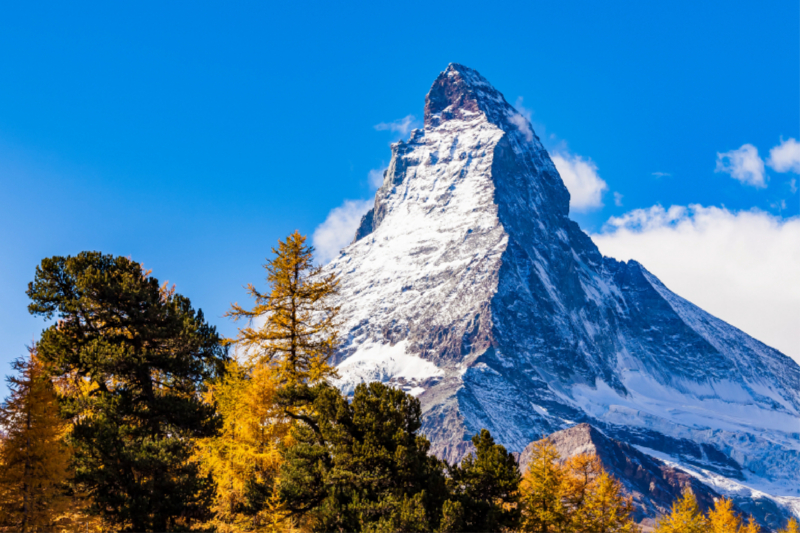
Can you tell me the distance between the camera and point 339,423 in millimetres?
29453

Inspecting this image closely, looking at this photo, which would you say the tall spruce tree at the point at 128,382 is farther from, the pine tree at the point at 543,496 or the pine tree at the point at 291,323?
the pine tree at the point at 543,496

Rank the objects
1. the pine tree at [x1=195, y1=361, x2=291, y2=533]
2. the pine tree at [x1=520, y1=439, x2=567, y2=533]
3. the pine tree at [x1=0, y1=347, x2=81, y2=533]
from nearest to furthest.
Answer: the pine tree at [x1=0, y1=347, x2=81, y2=533], the pine tree at [x1=195, y1=361, x2=291, y2=533], the pine tree at [x1=520, y1=439, x2=567, y2=533]

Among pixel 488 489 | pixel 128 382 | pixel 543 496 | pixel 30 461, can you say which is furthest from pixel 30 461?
pixel 543 496

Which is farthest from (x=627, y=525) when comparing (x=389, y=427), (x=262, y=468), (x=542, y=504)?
(x=262, y=468)

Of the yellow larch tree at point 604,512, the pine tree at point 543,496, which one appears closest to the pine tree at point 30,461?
the pine tree at point 543,496

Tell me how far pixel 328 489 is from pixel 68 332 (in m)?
14.4

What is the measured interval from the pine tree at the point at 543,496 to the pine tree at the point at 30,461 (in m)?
24.2

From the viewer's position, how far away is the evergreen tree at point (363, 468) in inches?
1054

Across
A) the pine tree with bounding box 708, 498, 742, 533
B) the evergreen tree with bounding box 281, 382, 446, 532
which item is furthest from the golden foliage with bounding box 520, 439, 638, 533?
the pine tree with bounding box 708, 498, 742, 533

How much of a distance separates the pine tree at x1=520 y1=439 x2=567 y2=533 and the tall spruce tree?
19.7m

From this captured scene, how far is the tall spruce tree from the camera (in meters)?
26.3

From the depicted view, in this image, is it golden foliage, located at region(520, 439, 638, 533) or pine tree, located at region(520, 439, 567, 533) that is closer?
pine tree, located at region(520, 439, 567, 533)

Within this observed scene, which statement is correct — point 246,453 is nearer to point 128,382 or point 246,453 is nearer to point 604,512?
point 128,382

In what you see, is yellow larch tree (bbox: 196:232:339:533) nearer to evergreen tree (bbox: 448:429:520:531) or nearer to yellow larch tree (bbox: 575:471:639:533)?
evergreen tree (bbox: 448:429:520:531)
